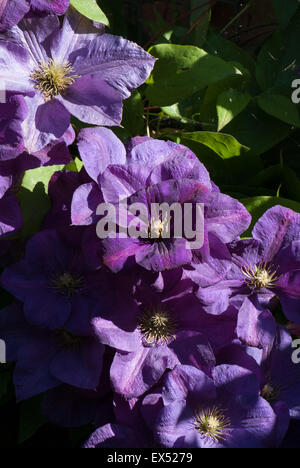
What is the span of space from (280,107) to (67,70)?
312 mm

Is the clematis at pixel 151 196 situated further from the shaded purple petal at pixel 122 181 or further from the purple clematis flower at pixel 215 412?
the purple clematis flower at pixel 215 412

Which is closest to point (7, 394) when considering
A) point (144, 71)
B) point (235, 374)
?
point (235, 374)

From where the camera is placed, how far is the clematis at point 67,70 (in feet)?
2.25

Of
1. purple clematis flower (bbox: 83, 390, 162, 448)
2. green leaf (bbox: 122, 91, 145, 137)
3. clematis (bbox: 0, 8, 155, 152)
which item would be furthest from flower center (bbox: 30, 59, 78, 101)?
purple clematis flower (bbox: 83, 390, 162, 448)

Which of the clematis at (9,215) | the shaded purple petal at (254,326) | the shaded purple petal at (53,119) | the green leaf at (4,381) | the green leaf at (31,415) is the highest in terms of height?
the shaded purple petal at (53,119)

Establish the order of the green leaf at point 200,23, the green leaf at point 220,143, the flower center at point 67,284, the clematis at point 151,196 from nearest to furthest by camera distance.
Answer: the clematis at point 151,196
the flower center at point 67,284
the green leaf at point 220,143
the green leaf at point 200,23

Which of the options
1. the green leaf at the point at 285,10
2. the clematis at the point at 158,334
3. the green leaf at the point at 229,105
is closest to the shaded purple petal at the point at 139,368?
the clematis at the point at 158,334

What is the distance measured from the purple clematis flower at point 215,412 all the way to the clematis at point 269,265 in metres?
0.08

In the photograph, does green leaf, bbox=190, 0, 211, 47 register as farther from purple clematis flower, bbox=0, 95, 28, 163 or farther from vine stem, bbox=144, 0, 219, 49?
purple clematis flower, bbox=0, 95, 28, 163

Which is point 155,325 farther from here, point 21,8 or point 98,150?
point 21,8

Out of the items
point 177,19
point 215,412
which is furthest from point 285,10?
point 215,412

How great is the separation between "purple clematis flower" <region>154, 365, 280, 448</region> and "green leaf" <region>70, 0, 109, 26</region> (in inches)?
16.3
